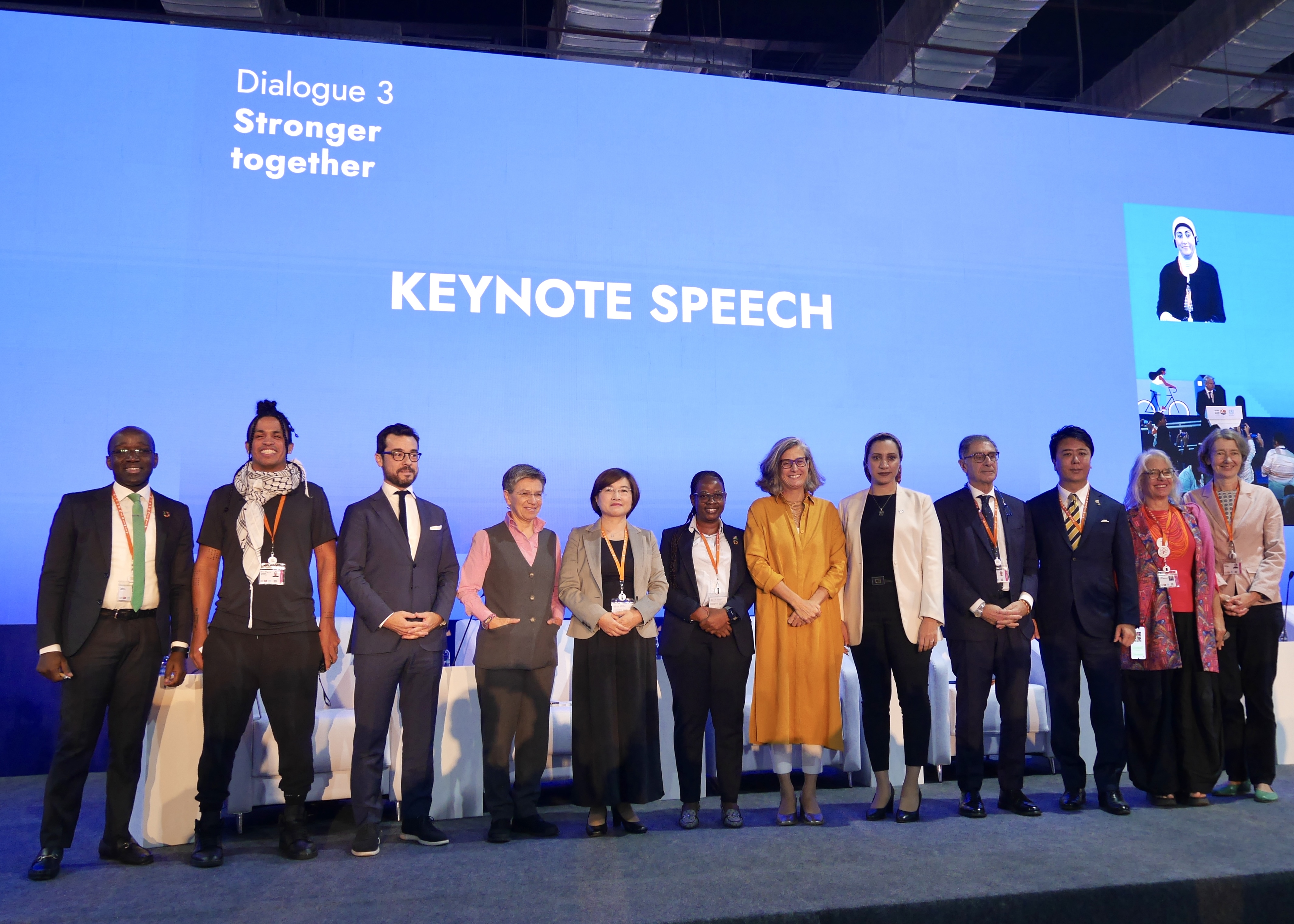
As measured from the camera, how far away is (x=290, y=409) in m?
4.47

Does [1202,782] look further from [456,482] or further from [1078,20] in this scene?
[1078,20]

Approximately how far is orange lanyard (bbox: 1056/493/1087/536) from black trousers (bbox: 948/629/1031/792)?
0.46 meters

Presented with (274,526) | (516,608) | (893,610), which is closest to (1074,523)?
(893,610)

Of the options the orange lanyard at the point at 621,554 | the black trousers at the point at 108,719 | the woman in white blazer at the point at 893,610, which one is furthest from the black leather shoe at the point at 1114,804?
the black trousers at the point at 108,719

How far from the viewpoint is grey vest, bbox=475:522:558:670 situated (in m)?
3.25

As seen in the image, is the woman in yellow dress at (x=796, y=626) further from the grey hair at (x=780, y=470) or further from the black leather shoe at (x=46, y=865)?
the black leather shoe at (x=46, y=865)

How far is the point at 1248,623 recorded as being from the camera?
374cm

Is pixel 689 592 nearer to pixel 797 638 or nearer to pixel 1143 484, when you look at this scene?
pixel 797 638

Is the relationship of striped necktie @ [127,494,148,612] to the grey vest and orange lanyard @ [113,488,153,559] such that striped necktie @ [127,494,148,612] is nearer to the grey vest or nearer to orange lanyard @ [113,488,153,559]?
orange lanyard @ [113,488,153,559]

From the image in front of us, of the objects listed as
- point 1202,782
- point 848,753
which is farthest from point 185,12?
point 1202,782

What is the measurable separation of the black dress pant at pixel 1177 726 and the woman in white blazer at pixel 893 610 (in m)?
0.87

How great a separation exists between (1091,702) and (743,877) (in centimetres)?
160

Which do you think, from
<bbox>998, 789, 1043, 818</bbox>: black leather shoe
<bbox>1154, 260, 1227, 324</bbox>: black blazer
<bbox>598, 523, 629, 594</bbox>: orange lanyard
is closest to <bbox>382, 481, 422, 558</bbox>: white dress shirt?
<bbox>598, 523, 629, 594</bbox>: orange lanyard

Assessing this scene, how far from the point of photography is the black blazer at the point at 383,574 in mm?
3117
